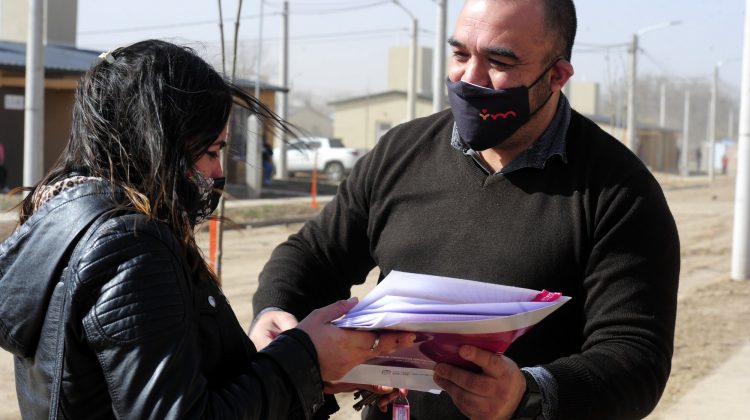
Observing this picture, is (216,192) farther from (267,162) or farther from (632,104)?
(632,104)

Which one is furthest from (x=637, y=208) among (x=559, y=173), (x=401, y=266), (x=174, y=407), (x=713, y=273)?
(x=713, y=273)

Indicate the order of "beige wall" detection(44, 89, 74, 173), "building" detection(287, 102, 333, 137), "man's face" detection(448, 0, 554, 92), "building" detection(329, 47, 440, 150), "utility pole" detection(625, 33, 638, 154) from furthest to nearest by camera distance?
"building" detection(287, 102, 333, 137) → "building" detection(329, 47, 440, 150) → "utility pole" detection(625, 33, 638, 154) → "beige wall" detection(44, 89, 74, 173) → "man's face" detection(448, 0, 554, 92)

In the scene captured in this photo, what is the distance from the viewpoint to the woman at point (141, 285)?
1.83 meters

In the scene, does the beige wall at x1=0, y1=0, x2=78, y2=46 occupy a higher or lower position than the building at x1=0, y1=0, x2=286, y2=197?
higher

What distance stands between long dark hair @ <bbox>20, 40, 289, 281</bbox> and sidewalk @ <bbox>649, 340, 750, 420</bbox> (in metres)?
5.23

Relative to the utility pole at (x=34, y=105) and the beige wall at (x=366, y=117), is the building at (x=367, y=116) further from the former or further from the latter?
the utility pole at (x=34, y=105)

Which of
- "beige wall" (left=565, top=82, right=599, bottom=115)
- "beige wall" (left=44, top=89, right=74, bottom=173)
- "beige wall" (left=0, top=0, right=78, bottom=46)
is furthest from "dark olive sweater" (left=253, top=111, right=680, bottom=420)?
"beige wall" (left=565, top=82, right=599, bottom=115)

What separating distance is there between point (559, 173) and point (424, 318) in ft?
2.74

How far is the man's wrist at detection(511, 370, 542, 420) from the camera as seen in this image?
2.40m

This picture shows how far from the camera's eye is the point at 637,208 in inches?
100

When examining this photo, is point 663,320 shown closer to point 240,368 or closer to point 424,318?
point 424,318

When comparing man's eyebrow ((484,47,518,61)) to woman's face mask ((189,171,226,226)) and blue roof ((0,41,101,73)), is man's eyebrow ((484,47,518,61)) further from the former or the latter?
blue roof ((0,41,101,73))

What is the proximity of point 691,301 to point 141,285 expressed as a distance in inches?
409

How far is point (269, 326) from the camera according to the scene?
112 inches
